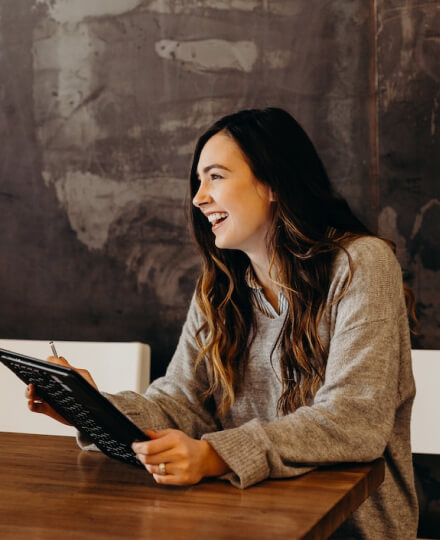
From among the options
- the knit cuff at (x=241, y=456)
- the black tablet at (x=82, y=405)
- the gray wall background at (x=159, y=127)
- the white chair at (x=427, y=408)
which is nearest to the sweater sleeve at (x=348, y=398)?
the knit cuff at (x=241, y=456)

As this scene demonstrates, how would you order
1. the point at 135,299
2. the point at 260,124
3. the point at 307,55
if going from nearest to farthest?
1. the point at 260,124
2. the point at 307,55
3. the point at 135,299

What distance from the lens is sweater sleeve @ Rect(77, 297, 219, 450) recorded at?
4.51ft

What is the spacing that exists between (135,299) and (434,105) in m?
1.18

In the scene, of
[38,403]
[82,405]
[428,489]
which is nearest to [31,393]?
[38,403]

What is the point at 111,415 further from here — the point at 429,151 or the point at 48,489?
the point at 429,151

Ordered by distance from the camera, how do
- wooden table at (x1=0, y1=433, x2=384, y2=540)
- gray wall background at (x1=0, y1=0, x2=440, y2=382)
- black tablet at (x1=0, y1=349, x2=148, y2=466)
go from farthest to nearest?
gray wall background at (x1=0, y1=0, x2=440, y2=382), black tablet at (x1=0, y1=349, x2=148, y2=466), wooden table at (x1=0, y1=433, x2=384, y2=540)

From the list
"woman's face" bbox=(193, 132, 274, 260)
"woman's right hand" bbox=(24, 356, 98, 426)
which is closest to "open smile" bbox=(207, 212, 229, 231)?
"woman's face" bbox=(193, 132, 274, 260)

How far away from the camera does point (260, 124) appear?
163 centimetres

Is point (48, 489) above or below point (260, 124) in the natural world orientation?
below

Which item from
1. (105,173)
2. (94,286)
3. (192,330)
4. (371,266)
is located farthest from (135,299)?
(371,266)

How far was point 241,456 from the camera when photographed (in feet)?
3.43

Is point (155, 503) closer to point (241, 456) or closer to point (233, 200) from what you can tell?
point (241, 456)

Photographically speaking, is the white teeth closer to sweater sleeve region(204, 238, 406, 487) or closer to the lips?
the lips

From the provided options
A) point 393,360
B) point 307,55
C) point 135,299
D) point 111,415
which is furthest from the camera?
point 135,299
